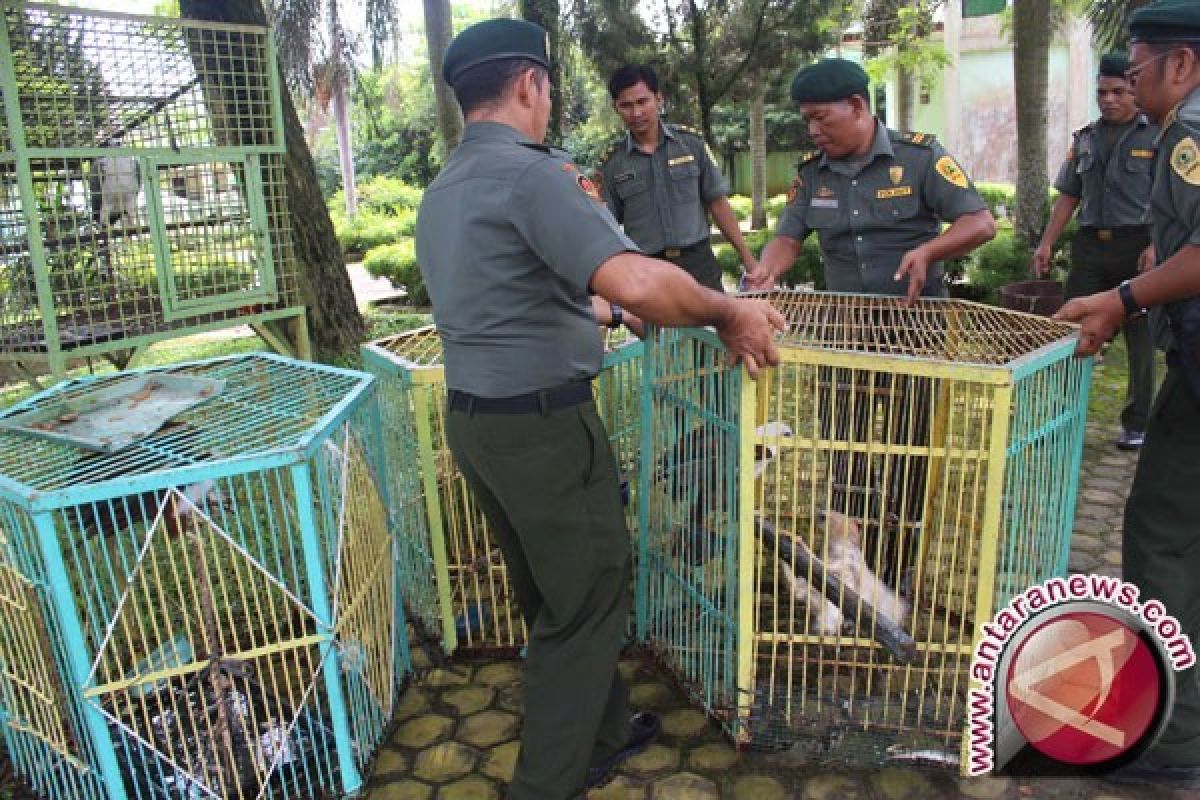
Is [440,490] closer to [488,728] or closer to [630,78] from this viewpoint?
[488,728]

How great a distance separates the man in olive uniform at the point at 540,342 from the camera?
1.98 m

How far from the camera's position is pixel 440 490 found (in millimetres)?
3205

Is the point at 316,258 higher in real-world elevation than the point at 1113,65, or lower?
lower

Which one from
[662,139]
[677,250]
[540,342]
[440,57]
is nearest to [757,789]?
[540,342]

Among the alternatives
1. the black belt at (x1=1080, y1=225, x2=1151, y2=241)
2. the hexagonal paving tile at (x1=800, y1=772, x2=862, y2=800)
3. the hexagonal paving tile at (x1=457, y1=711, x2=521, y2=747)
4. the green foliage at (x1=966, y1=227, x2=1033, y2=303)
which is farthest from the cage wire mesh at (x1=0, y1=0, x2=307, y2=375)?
the green foliage at (x1=966, y1=227, x2=1033, y2=303)

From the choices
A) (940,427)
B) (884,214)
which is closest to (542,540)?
(940,427)

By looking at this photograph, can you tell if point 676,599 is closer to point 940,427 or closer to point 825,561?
point 825,561

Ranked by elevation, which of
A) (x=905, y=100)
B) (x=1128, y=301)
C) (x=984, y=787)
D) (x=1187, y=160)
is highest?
(x=905, y=100)

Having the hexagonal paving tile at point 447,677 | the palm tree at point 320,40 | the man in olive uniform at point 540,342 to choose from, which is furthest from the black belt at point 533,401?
the palm tree at point 320,40

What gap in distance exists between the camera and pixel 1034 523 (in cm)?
259

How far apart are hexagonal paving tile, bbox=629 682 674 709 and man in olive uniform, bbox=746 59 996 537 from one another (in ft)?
2.97

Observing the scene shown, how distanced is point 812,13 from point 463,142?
12.1 metres

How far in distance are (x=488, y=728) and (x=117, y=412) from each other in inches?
57.6

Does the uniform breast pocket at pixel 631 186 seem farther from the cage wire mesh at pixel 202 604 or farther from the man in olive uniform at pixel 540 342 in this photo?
the man in olive uniform at pixel 540 342
